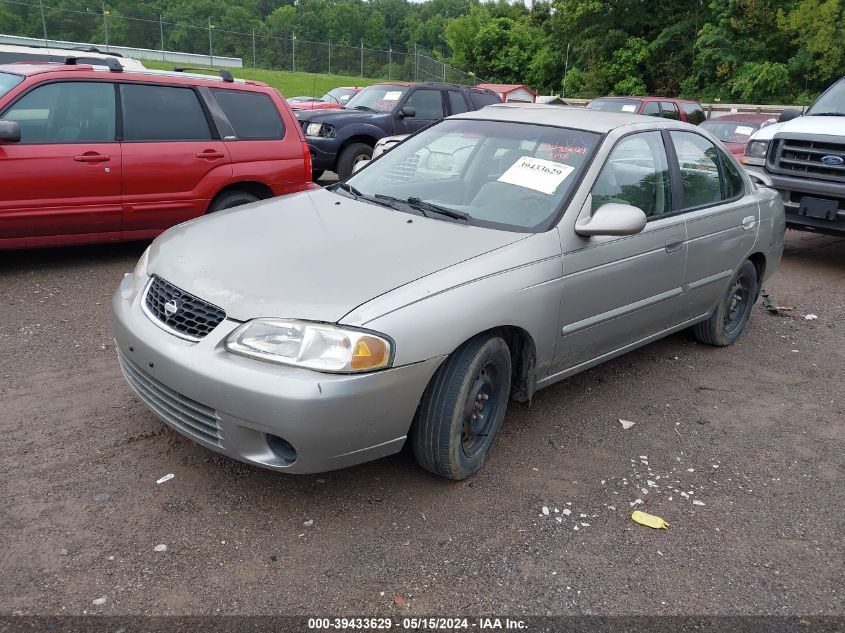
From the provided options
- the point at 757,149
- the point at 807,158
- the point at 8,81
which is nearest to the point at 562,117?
the point at 8,81

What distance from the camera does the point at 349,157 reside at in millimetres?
11188

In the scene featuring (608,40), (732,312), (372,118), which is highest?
(608,40)

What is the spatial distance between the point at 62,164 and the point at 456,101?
774 centimetres

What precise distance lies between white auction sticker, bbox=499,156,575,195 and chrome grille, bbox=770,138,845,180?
207 inches

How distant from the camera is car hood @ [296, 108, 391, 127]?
11156 millimetres

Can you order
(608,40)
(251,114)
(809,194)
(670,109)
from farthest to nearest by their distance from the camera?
(608,40) → (670,109) → (809,194) → (251,114)

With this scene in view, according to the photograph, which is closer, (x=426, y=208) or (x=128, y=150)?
(x=426, y=208)

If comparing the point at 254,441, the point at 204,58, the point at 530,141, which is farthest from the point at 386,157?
the point at 204,58

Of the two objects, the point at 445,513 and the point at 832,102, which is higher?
the point at 832,102

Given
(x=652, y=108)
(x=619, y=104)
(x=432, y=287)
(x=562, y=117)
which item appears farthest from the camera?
(x=652, y=108)

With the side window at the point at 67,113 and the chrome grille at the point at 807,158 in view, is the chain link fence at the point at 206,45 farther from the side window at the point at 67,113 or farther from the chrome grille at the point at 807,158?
the side window at the point at 67,113

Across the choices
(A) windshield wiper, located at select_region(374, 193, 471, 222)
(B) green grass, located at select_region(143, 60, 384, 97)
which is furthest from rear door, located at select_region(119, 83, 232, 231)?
(B) green grass, located at select_region(143, 60, 384, 97)

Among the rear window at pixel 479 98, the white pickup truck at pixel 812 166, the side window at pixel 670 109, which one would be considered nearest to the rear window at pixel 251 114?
the white pickup truck at pixel 812 166

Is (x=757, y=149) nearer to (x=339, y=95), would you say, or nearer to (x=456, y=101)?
(x=456, y=101)
